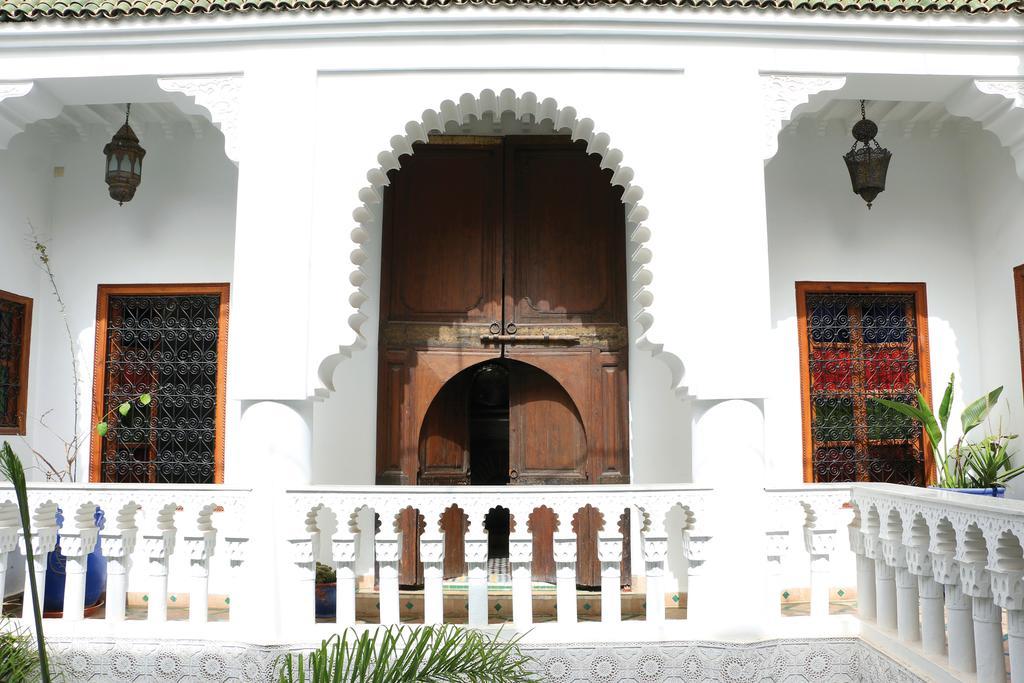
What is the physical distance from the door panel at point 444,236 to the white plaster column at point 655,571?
228 centimetres

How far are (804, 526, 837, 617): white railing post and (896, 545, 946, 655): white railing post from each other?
628 mm

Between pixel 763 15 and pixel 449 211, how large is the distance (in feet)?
8.32

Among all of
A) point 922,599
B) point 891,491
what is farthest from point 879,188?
point 922,599

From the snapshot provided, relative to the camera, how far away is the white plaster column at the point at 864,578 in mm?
3932

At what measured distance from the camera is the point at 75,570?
4.07 m

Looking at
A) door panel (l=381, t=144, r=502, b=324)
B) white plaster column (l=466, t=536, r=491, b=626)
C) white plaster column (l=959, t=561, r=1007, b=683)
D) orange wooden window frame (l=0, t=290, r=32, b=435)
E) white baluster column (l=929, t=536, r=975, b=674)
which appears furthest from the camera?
door panel (l=381, t=144, r=502, b=324)

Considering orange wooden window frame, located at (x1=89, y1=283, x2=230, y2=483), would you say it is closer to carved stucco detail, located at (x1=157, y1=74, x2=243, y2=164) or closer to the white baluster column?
carved stucco detail, located at (x1=157, y1=74, x2=243, y2=164)

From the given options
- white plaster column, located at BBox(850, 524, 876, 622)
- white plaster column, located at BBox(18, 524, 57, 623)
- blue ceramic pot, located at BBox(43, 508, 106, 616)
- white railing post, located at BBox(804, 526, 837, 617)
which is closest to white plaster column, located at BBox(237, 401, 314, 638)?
white plaster column, located at BBox(18, 524, 57, 623)

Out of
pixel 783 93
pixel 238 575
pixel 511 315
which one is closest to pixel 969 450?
pixel 783 93

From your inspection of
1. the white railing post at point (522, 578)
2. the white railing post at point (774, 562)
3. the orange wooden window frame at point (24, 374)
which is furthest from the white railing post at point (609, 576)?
the orange wooden window frame at point (24, 374)

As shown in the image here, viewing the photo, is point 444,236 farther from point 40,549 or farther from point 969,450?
point 969,450

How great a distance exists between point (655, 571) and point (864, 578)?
42.9 inches

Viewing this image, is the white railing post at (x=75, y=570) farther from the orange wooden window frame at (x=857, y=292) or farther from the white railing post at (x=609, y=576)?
the orange wooden window frame at (x=857, y=292)

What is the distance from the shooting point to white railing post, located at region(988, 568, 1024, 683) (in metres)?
2.74
